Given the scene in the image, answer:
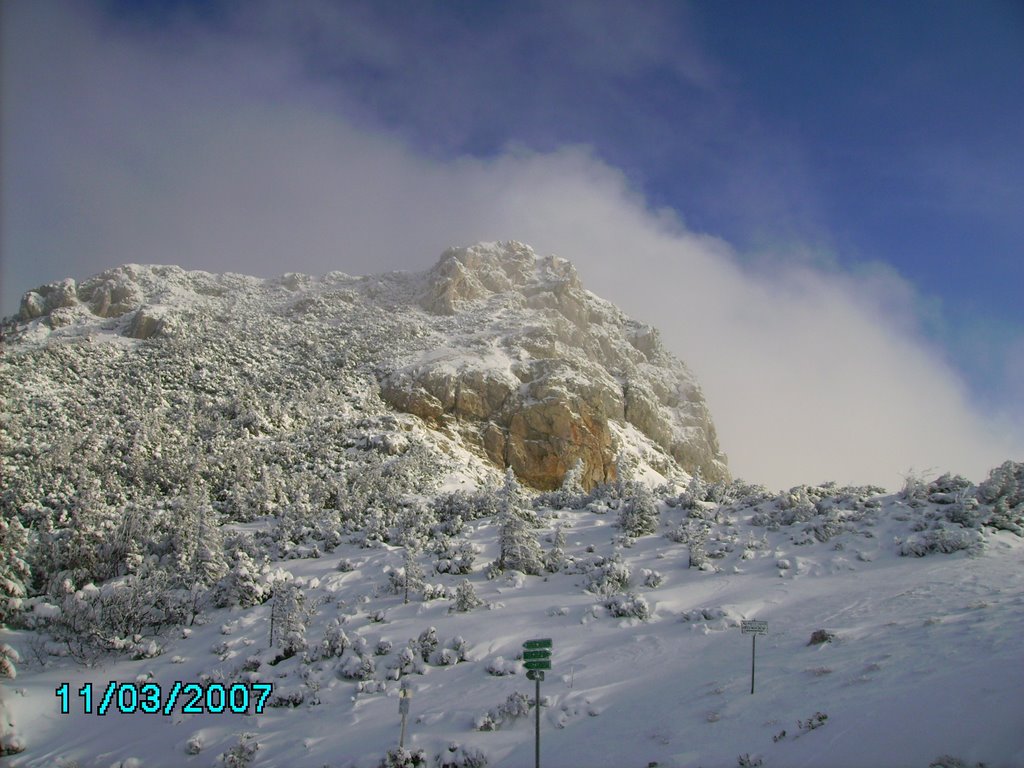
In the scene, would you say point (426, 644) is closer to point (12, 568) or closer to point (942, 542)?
point (942, 542)

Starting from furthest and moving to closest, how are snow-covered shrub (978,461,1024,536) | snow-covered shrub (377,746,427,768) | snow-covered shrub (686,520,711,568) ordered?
snow-covered shrub (686,520,711,568) → snow-covered shrub (978,461,1024,536) → snow-covered shrub (377,746,427,768)

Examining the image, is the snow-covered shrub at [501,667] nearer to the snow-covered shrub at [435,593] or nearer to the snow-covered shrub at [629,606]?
the snow-covered shrub at [629,606]

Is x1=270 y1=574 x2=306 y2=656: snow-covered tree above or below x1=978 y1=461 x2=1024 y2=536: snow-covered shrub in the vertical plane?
below

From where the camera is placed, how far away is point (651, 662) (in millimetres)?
19438

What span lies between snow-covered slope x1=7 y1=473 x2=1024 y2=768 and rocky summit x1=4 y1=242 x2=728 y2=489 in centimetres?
3151

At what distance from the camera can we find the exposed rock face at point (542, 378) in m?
72.8

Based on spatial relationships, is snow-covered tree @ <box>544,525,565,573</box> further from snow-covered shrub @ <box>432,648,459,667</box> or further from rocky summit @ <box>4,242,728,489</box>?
rocky summit @ <box>4,242,728,489</box>

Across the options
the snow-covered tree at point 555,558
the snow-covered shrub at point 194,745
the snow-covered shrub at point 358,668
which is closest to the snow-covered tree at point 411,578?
the snow-covered shrub at point 358,668

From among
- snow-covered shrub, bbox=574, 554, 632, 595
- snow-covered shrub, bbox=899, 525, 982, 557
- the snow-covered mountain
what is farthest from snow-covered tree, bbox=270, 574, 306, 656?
snow-covered shrub, bbox=899, 525, 982, 557

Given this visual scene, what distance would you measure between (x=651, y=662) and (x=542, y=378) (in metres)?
60.4

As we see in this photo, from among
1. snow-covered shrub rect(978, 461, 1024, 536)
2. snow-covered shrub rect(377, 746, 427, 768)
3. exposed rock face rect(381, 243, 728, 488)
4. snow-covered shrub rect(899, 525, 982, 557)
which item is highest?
exposed rock face rect(381, 243, 728, 488)

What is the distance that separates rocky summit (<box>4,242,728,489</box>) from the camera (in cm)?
6581

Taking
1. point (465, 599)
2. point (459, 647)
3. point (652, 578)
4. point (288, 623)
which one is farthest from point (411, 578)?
point (652, 578)

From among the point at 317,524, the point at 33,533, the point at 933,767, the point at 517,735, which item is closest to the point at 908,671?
the point at 933,767
